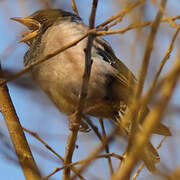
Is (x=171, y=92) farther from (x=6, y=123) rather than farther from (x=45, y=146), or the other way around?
(x=6, y=123)

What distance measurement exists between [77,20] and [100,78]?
0.80 meters

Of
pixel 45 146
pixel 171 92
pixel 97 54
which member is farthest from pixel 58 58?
pixel 171 92

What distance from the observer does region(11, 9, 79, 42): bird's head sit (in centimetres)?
398

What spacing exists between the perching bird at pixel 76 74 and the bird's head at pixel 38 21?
93 millimetres

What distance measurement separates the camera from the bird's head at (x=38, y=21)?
3.98 m

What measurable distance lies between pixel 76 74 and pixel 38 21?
1.20 m

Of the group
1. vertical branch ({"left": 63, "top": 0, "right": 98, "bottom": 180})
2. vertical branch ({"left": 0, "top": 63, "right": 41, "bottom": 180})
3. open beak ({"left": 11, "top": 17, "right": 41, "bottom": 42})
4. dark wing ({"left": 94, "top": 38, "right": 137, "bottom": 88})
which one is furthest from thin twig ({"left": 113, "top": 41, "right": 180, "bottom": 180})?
open beak ({"left": 11, "top": 17, "right": 41, "bottom": 42})

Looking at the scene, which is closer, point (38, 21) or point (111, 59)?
point (111, 59)

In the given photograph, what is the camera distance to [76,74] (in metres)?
3.37

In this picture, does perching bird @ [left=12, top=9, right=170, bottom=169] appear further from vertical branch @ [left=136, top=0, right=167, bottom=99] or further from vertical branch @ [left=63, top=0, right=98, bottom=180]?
vertical branch @ [left=136, top=0, right=167, bottom=99]

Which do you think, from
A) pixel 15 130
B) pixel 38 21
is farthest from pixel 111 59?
pixel 15 130

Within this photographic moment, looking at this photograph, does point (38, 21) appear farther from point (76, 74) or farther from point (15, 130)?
point (15, 130)

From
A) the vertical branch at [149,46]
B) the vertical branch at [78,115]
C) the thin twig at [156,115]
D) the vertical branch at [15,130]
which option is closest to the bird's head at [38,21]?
the vertical branch at [15,130]

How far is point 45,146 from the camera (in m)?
2.72
